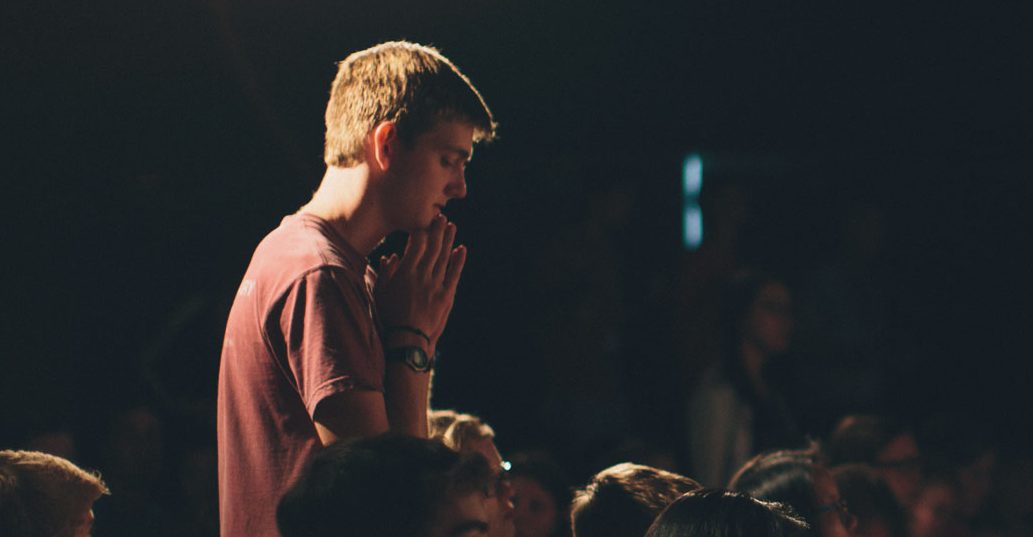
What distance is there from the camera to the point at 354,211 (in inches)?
83.4

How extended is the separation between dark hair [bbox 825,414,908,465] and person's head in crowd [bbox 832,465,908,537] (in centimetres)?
72

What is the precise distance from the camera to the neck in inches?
83.4

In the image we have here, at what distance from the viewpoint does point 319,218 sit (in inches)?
82.8

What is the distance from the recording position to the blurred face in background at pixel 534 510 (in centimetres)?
355

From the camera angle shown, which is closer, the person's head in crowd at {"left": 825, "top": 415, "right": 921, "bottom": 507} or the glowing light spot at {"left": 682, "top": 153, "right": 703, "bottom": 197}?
the person's head in crowd at {"left": 825, "top": 415, "right": 921, "bottom": 507}

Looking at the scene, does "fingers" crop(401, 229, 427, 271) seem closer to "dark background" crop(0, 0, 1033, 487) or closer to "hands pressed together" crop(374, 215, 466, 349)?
"hands pressed together" crop(374, 215, 466, 349)

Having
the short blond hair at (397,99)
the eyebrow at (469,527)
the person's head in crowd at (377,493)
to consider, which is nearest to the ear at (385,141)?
the short blond hair at (397,99)

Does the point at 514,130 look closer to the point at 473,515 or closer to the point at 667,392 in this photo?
the point at 667,392

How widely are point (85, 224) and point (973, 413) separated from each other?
4.45 metres

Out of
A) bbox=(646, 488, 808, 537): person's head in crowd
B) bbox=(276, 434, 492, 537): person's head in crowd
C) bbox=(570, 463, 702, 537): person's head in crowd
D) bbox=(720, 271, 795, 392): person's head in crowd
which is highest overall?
bbox=(276, 434, 492, 537): person's head in crowd

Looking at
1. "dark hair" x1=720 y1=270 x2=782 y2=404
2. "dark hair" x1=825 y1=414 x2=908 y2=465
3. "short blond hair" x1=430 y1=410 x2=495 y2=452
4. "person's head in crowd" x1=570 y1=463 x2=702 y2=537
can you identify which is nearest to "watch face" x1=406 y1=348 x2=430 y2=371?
"person's head in crowd" x1=570 y1=463 x2=702 y2=537

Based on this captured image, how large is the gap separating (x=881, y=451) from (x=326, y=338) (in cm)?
281

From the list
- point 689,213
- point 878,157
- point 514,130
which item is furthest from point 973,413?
point 514,130

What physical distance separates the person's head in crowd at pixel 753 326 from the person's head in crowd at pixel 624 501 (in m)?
1.97
